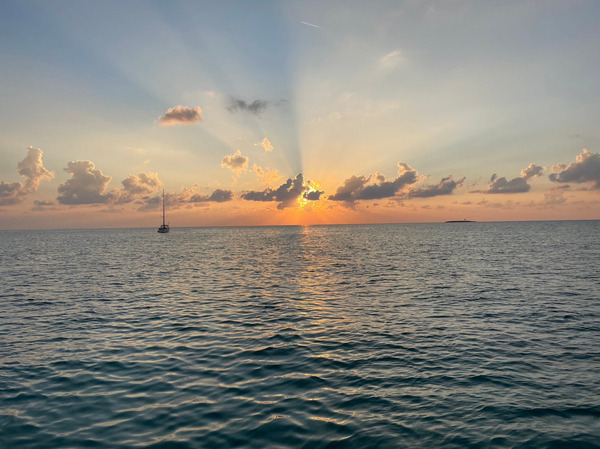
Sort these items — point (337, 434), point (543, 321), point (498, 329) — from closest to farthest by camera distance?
point (337, 434) → point (498, 329) → point (543, 321)

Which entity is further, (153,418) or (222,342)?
(222,342)

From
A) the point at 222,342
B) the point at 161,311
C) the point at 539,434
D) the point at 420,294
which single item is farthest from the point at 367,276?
the point at 539,434

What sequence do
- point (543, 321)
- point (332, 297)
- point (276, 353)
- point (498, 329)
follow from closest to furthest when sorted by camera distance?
point (276, 353) < point (498, 329) < point (543, 321) < point (332, 297)

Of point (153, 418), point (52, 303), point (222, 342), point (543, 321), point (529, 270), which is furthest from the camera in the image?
point (529, 270)

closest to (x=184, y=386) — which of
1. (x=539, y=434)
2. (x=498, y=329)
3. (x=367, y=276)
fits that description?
(x=539, y=434)

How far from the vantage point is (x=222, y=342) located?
2180 centimetres

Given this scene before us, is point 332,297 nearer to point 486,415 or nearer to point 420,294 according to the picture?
point 420,294

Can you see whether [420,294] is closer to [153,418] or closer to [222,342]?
[222,342]

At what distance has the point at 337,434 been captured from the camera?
11.7 meters

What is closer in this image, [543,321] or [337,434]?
[337,434]

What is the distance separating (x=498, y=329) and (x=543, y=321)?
4.58m

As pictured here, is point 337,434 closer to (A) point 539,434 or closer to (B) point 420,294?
(A) point 539,434

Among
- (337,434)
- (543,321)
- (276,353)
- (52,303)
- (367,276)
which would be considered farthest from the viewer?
(367,276)

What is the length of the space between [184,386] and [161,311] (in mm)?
16129
